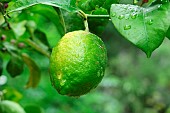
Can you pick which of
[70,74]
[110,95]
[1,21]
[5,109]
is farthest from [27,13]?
→ [110,95]

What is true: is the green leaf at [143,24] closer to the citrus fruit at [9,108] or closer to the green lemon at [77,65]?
the green lemon at [77,65]

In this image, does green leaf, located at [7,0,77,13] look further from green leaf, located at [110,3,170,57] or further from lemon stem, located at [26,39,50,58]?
lemon stem, located at [26,39,50,58]

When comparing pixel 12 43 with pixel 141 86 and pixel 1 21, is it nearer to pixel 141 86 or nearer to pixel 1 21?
pixel 1 21

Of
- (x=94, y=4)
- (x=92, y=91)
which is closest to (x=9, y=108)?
(x=94, y=4)

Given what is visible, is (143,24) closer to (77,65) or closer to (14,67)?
(77,65)

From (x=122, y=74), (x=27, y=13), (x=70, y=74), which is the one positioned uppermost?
(x=70, y=74)
